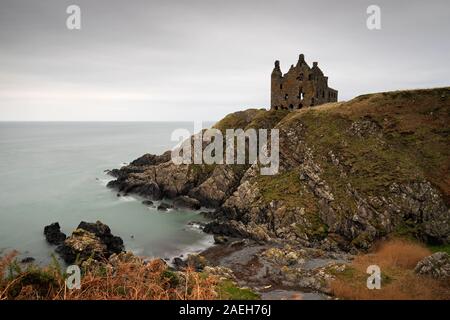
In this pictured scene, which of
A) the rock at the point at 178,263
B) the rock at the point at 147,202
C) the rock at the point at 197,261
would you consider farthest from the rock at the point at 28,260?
the rock at the point at 147,202

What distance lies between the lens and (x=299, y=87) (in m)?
83.2

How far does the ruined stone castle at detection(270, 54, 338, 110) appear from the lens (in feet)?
267

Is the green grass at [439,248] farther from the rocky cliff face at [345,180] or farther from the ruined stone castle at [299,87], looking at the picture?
the ruined stone castle at [299,87]

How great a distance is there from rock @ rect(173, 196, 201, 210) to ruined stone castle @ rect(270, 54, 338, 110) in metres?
37.1

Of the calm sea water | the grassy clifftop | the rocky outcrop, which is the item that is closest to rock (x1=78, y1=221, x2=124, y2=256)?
the rocky outcrop

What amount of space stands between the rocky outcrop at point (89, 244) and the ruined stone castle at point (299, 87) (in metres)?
55.0

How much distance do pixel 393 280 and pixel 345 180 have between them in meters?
23.2

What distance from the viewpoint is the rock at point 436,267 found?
2994 centimetres

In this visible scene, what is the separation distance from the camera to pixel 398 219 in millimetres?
46469

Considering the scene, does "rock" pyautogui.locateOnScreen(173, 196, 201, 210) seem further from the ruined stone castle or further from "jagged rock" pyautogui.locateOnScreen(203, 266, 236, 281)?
the ruined stone castle

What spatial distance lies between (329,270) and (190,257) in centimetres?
1600

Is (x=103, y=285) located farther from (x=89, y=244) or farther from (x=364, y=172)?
(x=364, y=172)

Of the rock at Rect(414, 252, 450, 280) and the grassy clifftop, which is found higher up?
the grassy clifftop

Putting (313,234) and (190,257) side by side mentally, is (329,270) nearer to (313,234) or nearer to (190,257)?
(313,234)
